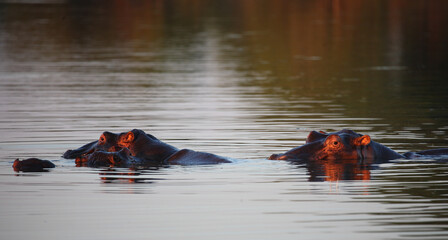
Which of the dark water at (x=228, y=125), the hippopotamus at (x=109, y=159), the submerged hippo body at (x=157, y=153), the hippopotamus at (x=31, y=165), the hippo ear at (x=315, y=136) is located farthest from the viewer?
the hippo ear at (x=315, y=136)

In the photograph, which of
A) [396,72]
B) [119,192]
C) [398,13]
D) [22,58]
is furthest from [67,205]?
[398,13]

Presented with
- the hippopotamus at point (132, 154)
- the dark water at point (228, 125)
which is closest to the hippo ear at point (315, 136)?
the dark water at point (228, 125)

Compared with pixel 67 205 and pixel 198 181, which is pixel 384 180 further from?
pixel 67 205

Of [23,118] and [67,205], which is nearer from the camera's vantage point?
[67,205]

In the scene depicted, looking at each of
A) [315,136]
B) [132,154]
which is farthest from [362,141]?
[132,154]

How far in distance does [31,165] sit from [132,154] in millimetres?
1475

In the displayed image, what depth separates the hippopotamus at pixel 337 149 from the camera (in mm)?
14555

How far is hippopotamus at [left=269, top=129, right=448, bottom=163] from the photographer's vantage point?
47.8 feet

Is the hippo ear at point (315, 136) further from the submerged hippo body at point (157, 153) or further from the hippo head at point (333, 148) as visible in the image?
the submerged hippo body at point (157, 153)

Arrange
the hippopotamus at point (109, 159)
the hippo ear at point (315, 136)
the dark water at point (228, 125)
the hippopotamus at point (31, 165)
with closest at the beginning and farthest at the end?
1. the dark water at point (228, 125)
2. the hippopotamus at point (31, 165)
3. the hippopotamus at point (109, 159)
4. the hippo ear at point (315, 136)

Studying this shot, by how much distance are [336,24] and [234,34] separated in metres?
9.19

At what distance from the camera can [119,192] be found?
1253 cm

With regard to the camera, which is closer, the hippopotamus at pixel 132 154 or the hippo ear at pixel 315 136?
the hippopotamus at pixel 132 154

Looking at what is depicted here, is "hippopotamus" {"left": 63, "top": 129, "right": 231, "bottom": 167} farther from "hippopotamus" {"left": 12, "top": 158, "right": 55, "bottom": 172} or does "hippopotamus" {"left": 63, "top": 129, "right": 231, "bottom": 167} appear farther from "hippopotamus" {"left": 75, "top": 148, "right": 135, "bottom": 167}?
"hippopotamus" {"left": 12, "top": 158, "right": 55, "bottom": 172}
